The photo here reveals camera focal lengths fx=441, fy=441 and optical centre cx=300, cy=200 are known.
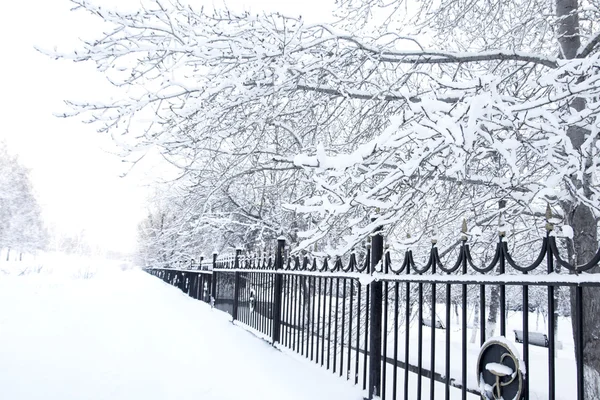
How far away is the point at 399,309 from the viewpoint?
657 cm

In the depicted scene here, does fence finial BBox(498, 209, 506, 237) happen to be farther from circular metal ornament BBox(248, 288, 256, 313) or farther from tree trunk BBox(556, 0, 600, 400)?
circular metal ornament BBox(248, 288, 256, 313)

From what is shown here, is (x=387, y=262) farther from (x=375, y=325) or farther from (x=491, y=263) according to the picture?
(x=491, y=263)

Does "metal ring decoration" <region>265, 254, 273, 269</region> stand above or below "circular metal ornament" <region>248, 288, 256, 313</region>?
above

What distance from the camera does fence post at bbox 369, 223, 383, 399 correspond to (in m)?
3.81

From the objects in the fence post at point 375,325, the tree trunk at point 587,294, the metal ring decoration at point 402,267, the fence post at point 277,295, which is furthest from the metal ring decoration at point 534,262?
the fence post at point 277,295

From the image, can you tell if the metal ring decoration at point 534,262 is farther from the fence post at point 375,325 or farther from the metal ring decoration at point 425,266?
the fence post at point 375,325

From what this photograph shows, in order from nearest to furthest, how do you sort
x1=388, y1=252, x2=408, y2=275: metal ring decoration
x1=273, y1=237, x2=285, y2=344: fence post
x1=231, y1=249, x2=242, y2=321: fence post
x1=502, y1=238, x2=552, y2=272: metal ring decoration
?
x1=502, y1=238, x2=552, y2=272: metal ring decoration
x1=388, y1=252, x2=408, y2=275: metal ring decoration
x1=273, y1=237, x2=285, y2=344: fence post
x1=231, y1=249, x2=242, y2=321: fence post

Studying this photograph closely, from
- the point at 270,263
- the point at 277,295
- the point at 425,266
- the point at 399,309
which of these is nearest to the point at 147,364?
the point at 277,295

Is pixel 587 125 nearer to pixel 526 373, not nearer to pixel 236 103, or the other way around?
pixel 526 373

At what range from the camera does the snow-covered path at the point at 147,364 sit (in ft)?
14.8

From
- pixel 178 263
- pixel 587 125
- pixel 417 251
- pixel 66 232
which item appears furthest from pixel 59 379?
pixel 66 232

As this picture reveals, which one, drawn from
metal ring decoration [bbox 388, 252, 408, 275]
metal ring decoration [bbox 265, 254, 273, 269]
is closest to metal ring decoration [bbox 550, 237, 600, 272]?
metal ring decoration [bbox 388, 252, 408, 275]

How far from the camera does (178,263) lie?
82.5ft

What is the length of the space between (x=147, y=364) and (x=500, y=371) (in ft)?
15.9
